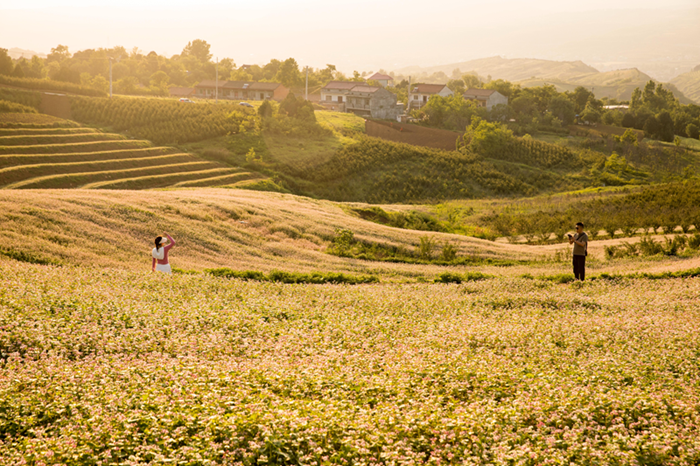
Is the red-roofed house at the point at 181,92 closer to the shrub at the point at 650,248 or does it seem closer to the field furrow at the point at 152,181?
the field furrow at the point at 152,181

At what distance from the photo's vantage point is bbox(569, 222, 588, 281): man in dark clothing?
770 inches

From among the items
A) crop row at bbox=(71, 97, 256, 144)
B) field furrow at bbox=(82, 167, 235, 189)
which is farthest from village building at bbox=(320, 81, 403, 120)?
field furrow at bbox=(82, 167, 235, 189)

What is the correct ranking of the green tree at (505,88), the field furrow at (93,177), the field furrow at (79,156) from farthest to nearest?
the green tree at (505,88) < the field furrow at (79,156) < the field furrow at (93,177)

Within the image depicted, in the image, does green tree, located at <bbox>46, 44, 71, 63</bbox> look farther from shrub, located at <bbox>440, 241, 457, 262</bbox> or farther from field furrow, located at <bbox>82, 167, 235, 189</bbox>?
shrub, located at <bbox>440, 241, 457, 262</bbox>

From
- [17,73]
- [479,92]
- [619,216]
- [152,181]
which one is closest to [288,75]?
[479,92]

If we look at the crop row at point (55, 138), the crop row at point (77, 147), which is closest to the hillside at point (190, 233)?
the crop row at point (77, 147)

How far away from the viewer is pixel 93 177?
4459 centimetres

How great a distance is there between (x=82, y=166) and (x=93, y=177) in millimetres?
2783

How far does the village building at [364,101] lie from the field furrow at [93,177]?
6583cm

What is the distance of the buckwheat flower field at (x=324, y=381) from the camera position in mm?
6297

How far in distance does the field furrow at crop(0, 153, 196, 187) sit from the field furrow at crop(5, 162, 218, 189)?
905mm

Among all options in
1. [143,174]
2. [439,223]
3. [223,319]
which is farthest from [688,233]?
[143,174]

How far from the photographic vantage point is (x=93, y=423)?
652cm

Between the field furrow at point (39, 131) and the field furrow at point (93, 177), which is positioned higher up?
the field furrow at point (39, 131)
